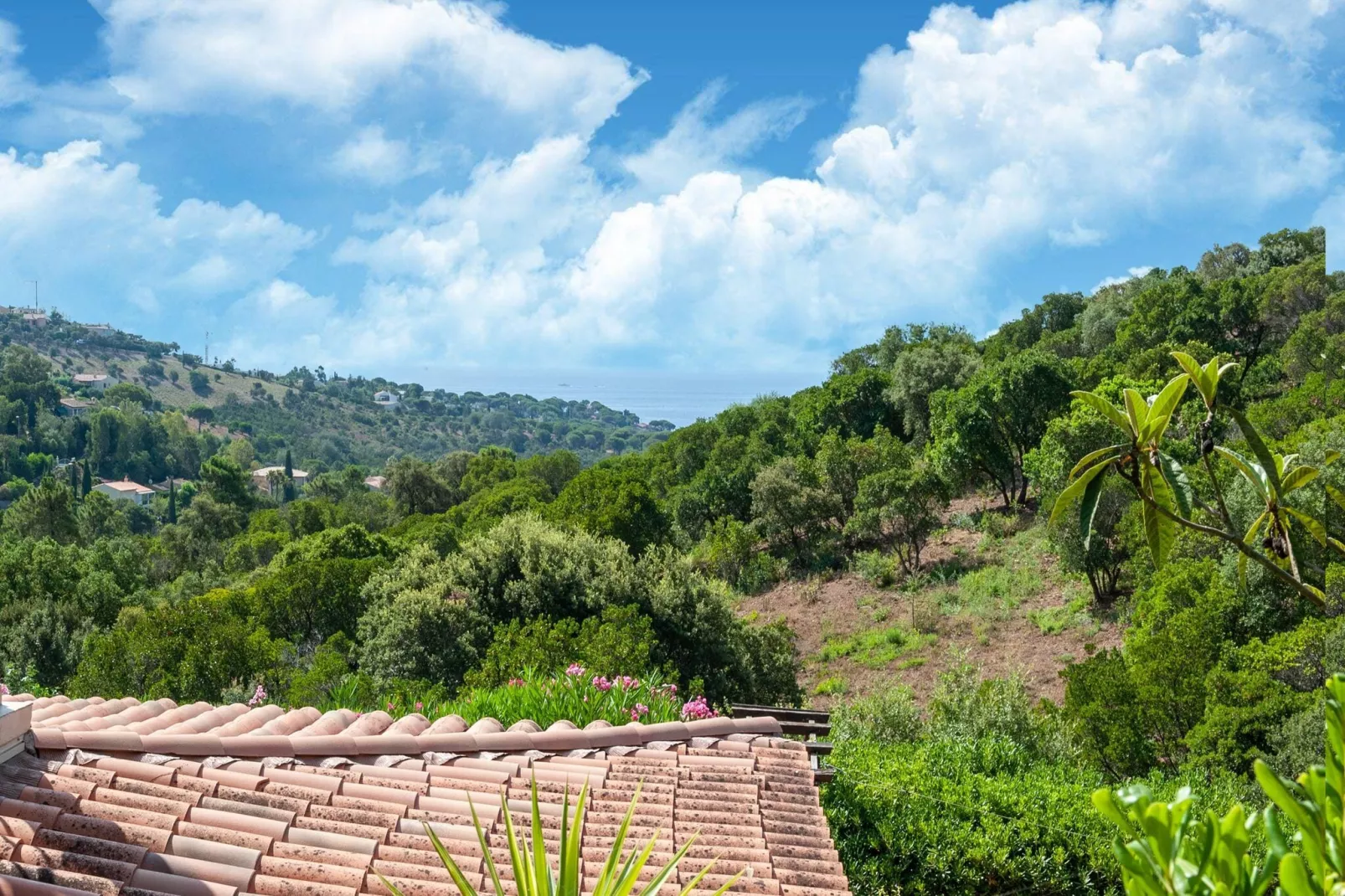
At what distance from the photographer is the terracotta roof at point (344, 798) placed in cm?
436

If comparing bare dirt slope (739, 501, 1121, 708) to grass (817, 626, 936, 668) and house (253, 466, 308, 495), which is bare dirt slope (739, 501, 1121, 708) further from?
house (253, 466, 308, 495)

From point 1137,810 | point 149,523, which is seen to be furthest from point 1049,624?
point 149,523

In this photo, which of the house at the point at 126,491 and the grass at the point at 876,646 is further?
the house at the point at 126,491

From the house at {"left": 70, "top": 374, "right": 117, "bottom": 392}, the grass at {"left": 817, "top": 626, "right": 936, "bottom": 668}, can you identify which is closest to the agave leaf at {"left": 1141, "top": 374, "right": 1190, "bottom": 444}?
the grass at {"left": 817, "top": 626, "right": 936, "bottom": 668}

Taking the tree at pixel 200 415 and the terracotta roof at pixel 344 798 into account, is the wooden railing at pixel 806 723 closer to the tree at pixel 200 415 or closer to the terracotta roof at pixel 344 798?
the terracotta roof at pixel 344 798

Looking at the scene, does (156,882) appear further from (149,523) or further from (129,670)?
Answer: (149,523)

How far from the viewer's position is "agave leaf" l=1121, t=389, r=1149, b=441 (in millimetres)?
3029

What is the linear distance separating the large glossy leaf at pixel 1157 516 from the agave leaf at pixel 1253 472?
7.9 inches

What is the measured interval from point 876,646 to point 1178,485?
69.9ft

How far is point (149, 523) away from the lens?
86438mm

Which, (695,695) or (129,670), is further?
(129,670)

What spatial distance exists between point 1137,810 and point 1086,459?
1496 millimetres

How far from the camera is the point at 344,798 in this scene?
5199 millimetres

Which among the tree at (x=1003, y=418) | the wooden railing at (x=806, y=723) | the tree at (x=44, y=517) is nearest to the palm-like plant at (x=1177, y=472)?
the wooden railing at (x=806, y=723)
